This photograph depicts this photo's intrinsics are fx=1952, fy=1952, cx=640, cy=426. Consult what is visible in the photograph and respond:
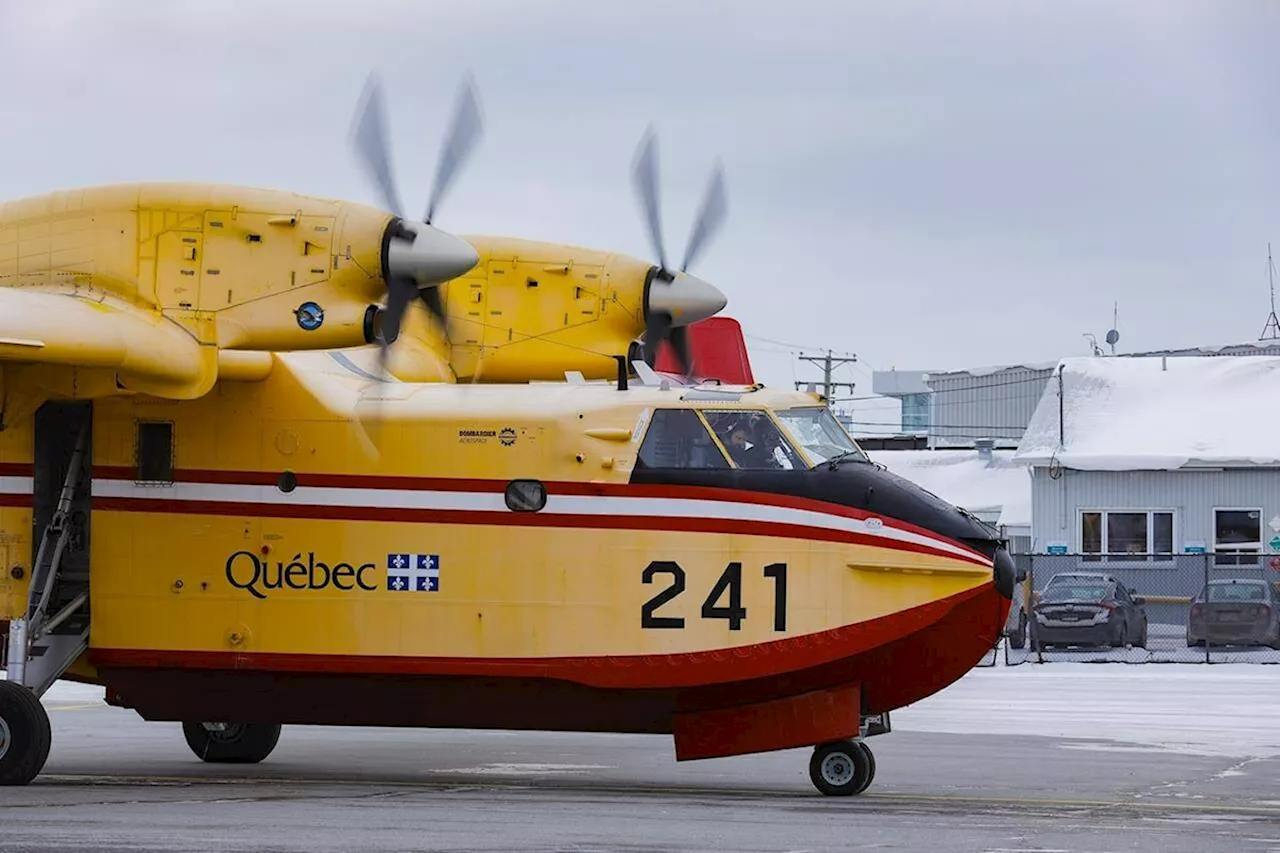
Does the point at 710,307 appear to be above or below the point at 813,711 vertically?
above

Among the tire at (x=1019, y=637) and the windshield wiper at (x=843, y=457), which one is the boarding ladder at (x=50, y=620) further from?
the tire at (x=1019, y=637)

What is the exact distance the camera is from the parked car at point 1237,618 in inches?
1470

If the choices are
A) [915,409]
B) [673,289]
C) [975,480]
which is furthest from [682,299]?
[915,409]

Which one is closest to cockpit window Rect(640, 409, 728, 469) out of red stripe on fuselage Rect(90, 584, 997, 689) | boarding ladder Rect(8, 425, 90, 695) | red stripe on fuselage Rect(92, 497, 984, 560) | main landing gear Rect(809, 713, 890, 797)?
red stripe on fuselage Rect(92, 497, 984, 560)

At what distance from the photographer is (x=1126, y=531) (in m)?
45.7

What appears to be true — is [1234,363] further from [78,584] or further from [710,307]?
[78,584]

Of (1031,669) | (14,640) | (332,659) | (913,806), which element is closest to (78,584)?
(14,640)

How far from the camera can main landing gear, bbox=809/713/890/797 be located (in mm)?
15820

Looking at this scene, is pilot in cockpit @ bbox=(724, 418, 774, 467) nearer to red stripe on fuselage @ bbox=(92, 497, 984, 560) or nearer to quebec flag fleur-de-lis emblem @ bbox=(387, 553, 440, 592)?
red stripe on fuselage @ bbox=(92, 497, 984, 560)

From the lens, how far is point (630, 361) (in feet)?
63.0

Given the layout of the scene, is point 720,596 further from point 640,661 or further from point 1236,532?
point 1236,532

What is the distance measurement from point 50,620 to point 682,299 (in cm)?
663

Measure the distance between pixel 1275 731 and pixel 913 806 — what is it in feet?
29.3

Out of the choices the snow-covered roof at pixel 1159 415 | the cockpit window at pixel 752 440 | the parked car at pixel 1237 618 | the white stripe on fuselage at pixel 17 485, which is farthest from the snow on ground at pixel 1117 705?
the snow-covered roof at pixel 1159 415
